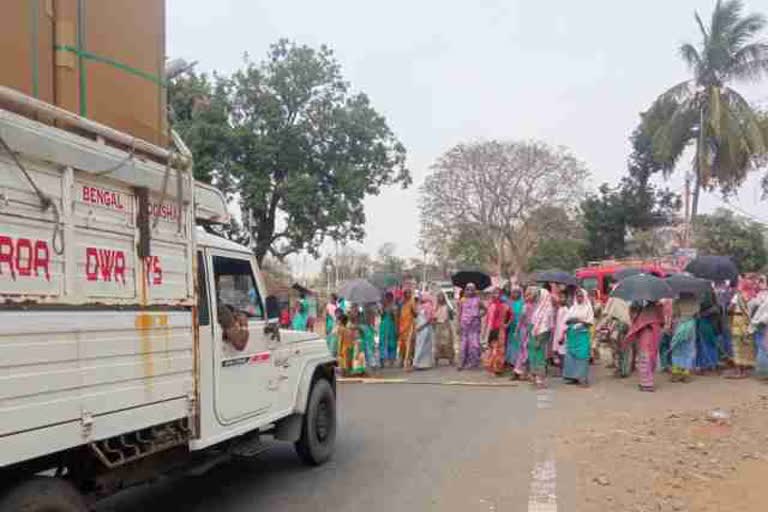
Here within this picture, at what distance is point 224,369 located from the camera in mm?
5176

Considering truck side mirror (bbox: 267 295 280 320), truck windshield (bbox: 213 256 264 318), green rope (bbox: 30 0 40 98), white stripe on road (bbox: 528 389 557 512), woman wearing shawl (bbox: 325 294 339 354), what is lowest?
white stripe on road (bbox: 528 389 557 512)

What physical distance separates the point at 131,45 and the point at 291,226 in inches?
849

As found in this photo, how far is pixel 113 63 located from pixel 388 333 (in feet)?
35.6

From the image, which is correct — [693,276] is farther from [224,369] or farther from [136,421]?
[136,421]

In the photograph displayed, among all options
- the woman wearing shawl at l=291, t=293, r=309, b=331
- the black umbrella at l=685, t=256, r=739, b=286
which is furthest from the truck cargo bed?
the woman wearing shawl at l=291, t=293, r=309, b=331

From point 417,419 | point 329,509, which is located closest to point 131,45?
point 329,509

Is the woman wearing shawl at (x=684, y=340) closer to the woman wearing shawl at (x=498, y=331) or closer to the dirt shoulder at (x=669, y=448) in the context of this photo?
the dirt shoulder at (x=669, y=448)

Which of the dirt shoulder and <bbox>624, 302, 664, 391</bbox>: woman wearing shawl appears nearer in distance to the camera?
the dirt shoulder

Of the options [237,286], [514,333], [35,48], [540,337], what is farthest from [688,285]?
[35,48]

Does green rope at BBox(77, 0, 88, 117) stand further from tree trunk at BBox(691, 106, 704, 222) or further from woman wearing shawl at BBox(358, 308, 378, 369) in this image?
tree trunk at BBox(691, 106, 704, 222)

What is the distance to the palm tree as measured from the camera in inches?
959

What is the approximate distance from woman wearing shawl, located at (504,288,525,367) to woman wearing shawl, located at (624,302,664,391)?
80.3 inches

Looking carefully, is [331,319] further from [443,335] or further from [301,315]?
[443,335]

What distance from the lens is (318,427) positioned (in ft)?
22.6
